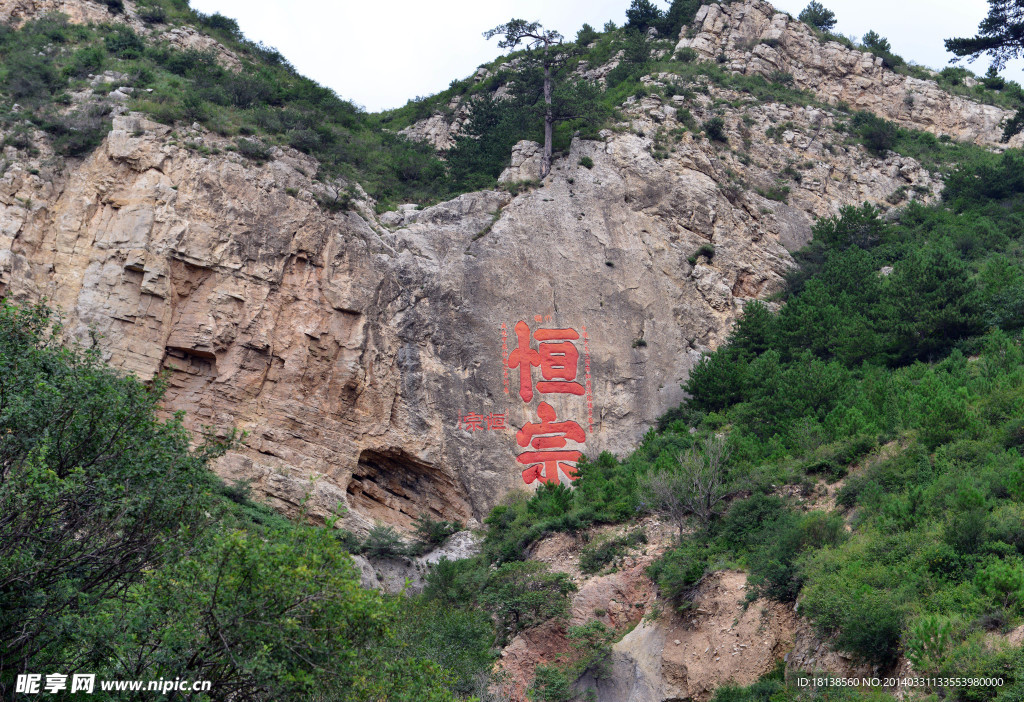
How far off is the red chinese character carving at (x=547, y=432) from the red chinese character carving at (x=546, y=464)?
0.28 metres

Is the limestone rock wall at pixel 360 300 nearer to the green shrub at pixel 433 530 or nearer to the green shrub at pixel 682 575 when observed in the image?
the green shrub at pixel 433 530

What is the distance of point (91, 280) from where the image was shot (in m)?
22.8

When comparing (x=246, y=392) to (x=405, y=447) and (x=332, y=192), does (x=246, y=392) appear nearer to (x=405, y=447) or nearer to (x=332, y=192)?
(x=405, y=447)

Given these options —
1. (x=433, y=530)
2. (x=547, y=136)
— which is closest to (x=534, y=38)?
(x=547, y=136)

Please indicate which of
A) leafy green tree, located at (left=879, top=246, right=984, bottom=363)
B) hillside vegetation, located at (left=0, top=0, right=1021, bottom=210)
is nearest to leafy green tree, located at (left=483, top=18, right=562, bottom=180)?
hillside vegetation, located at (left=0, top=0, right=1021, bottom=210)

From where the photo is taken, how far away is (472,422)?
25328 mm

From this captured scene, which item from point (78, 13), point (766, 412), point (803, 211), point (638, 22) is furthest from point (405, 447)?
point (638, 22)

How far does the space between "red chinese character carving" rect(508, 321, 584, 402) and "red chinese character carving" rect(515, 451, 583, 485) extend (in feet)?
5.96

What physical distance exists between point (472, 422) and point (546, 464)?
8.47 feet

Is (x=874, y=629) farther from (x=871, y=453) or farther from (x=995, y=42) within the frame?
(x=995, y=42)

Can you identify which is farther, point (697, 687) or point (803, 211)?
point (803, 211)

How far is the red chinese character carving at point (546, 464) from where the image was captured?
25062mm

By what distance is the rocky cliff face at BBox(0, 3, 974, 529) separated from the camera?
23.1m

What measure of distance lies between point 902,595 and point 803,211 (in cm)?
2420
